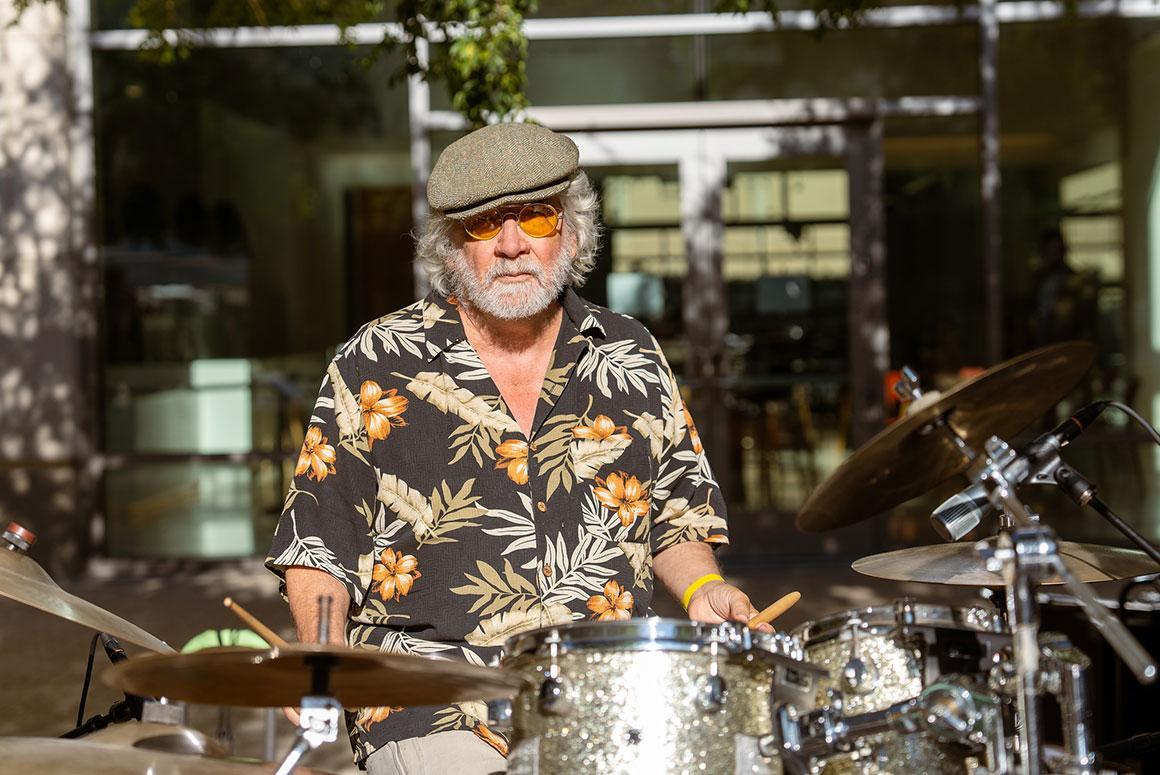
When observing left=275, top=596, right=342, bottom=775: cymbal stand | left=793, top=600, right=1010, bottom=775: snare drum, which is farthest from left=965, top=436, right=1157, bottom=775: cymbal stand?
left=275, top=596, right=342, bottom=775: cymbal stand

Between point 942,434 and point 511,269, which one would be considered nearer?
Answer: point 942,434

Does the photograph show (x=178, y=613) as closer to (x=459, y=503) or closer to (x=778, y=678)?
(x=459, y=503)

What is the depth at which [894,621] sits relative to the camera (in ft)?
8.02

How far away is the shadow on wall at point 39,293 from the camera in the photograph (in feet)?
25.1

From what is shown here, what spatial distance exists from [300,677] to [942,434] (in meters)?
1.25

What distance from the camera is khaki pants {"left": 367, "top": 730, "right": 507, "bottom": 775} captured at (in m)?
2.58

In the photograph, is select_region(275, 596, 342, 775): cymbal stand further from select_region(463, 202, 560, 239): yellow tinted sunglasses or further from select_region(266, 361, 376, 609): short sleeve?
select_region(463, 202, 560, 239): yellow tinted sunglasses

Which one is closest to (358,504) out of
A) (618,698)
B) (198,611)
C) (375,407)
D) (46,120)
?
(375,407)

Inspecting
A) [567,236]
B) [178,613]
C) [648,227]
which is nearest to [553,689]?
[567,236]

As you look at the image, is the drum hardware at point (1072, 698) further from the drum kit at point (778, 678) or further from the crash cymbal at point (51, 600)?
the crash cymbal at point (51, 600)

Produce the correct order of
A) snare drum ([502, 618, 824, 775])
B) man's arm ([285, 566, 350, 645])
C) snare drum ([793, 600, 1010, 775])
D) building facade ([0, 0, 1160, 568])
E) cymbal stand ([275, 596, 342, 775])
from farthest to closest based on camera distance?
1. building facade ([0, 0, 1160, 568])
2. man's arm ([285, 566, 350, 645])
3. snare drum ([793, 600, 1010, 775])
4. snare drum ([502, 618, 824, 775])
5. cymbal stand ([275, 596, 342, 775])

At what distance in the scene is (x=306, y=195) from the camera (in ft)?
26.6

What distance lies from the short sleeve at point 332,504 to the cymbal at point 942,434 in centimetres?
→ 86

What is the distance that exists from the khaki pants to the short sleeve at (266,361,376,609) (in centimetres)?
31
